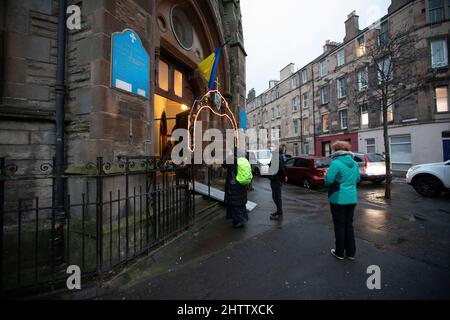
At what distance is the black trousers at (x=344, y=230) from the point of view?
11.1 ft

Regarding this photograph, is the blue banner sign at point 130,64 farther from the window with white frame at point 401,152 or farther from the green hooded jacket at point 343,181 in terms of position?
the window with white frame at point 401,152

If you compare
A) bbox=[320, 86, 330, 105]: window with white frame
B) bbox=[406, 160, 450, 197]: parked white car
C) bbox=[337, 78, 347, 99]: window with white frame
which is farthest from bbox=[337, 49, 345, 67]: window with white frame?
bbox=[406, 160, 450, 197]: parked white car

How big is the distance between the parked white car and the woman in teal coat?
6.84m

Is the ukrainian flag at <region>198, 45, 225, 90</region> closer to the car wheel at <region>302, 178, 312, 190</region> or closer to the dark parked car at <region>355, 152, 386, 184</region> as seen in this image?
the car wheel at <region>302, 178, 312, 190</region>

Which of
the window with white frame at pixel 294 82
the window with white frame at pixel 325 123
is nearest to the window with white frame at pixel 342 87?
the window with white frame at pixel 325 123

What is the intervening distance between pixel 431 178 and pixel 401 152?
39.7 ft

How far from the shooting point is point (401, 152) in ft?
59.2

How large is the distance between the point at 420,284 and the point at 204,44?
31.4 ft

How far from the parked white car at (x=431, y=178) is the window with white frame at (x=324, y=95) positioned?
18729 mm

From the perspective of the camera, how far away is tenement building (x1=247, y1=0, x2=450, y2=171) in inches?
444

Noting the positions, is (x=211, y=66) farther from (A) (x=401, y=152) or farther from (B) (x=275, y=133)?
(B) (x=275, y=133)

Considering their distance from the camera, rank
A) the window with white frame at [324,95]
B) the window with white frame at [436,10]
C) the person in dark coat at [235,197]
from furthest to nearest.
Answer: the window with white frame at [324,95] < the window with white frame at [436,10] < the person in dark coat at [235,197]

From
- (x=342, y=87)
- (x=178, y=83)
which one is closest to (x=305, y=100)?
(x=342, y=87)

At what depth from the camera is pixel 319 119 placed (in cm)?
2647
